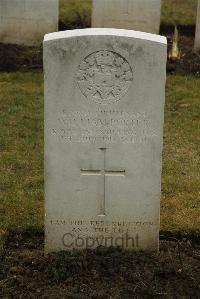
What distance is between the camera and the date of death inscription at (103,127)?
4.82 metres

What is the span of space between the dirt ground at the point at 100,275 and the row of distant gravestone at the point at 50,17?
723 centimetres

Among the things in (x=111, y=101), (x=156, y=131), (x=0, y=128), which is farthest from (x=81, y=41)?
(x=0, y=128)

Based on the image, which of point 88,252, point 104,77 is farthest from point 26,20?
point 88,252

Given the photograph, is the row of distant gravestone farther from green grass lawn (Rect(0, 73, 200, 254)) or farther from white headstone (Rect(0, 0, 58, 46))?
green grass lawn (Rect(0, 73, 200, 254))

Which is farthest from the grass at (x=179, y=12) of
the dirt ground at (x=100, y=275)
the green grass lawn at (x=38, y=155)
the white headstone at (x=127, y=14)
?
the dirt ground at (x=100, y=275)

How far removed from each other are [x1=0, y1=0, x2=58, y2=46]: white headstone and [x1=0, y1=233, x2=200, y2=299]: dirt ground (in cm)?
722

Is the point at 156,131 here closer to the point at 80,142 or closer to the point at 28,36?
the point at 80,142

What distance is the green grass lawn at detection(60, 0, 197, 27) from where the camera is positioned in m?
13.0

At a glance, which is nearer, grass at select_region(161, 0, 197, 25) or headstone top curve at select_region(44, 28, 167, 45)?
headstone top curve at select_region(44, 28, 167, 45)

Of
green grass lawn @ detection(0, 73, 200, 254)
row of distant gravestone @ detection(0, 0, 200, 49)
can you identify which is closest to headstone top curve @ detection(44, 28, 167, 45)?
green grass lawn @ detection(0, 73, 200, 254)

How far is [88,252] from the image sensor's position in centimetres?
508

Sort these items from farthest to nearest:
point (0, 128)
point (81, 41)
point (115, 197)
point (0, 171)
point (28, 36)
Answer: point (28, 36) < point (0, 128) < point (0, 171) < point (115, 197) < point (81, 41)

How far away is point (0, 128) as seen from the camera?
Answer: 8336 mm

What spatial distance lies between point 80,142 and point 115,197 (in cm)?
52
